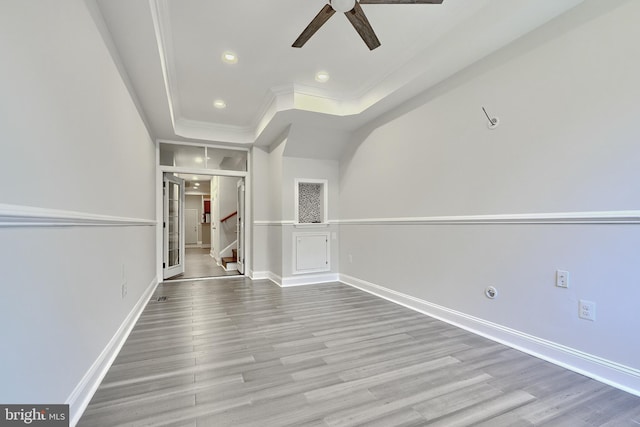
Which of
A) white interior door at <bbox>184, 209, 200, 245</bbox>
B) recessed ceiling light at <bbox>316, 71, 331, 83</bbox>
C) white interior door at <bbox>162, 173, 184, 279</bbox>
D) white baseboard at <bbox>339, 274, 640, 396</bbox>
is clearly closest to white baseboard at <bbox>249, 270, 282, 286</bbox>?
white interior door at <bbox>162, 173, 184, 279</bbox>

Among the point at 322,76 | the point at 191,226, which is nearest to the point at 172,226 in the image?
the point at 322,76

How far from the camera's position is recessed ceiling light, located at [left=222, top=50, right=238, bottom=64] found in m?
3.01

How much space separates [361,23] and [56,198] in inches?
87.2

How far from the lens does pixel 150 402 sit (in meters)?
1.68

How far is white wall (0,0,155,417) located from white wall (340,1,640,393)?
300 centimetres

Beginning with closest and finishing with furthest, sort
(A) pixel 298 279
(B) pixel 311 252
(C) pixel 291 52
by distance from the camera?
(C) pixel 291 52, (A) pixel 298 279, (B) pixel 311 252

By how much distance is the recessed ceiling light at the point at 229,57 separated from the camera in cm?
301

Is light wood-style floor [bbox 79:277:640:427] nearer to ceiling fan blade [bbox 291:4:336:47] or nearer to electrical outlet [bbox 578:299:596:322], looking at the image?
electrical outlet [bbox 578:299:596:322]

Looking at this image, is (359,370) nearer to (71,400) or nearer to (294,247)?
(71,400)

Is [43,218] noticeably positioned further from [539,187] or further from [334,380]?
[539,187]

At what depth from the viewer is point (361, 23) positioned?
219cm

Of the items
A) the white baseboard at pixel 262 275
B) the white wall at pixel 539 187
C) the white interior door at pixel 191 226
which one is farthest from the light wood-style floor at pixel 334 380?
the white interior door at pixel 191 226

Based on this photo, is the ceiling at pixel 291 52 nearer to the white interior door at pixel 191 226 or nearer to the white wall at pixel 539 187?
the white wall at pixel 539 187

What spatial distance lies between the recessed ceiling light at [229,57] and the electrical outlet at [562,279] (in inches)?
138
